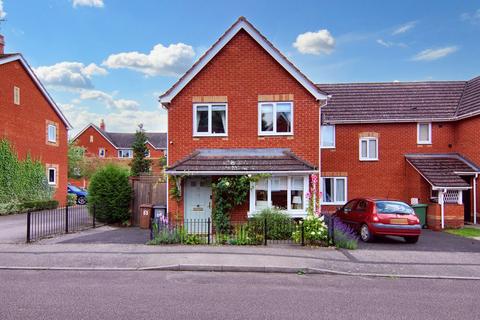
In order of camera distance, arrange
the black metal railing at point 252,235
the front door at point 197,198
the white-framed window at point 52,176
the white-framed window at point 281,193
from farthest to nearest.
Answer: the white-framed window at point 52,176 → the front door at point 197,198 → the white-framed window at point 281,193 → the black metal railing at point 252,235

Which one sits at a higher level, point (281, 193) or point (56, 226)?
point (281, 193)

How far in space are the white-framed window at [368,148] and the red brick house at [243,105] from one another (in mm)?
6292

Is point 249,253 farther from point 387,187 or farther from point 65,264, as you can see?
point 387,187

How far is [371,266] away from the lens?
9.04m

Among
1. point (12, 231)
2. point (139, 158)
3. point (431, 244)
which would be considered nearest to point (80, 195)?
point (139, 158)

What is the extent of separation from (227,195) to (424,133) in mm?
12287

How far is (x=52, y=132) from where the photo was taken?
2706 cm

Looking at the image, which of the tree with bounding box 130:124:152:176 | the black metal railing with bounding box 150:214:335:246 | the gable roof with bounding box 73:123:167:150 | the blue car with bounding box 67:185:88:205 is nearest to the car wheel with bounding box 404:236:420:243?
the black metal railing with bounding box 150:214:335:246

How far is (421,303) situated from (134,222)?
12681 millimetres

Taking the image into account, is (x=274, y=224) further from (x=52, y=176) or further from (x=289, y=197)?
(x=52, y=176)

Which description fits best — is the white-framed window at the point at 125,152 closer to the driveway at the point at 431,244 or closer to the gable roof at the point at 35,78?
the gable roof at the point at 35,78

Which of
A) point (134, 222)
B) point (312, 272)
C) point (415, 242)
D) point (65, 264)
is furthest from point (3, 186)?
point (415, 242)

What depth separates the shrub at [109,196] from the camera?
52.7 feet

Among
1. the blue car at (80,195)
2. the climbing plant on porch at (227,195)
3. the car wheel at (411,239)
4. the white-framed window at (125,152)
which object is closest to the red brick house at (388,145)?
the car wheel at (411,239)
